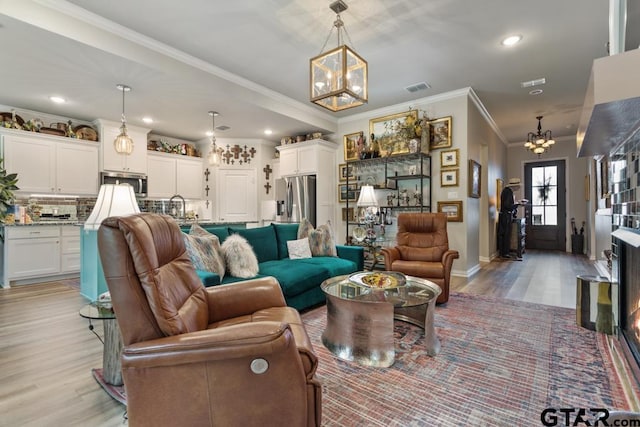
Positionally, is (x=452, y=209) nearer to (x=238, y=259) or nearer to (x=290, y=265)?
(x=290, y=265)

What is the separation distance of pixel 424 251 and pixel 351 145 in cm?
285

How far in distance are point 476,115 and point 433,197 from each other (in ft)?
5.39

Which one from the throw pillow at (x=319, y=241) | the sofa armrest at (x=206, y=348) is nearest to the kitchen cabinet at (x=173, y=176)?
the throw pillow at (x=319, y=241)

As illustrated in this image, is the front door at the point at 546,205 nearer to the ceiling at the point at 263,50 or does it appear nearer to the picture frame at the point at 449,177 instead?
the ceiling at the point at 263,50

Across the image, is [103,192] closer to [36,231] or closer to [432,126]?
[36,231]

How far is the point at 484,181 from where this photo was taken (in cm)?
596

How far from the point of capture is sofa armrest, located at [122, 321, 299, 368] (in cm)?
103

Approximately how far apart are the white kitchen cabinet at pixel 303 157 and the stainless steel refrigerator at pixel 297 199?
142 millimetres

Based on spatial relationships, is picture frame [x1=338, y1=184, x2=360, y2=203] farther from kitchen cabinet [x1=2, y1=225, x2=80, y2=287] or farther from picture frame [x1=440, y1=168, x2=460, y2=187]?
kitchen cabinet [x1=2, y1=225, x2=80, y2=287]

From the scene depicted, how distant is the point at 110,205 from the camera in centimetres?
183

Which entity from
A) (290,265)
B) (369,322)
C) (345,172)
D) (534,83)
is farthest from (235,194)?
(534,83)

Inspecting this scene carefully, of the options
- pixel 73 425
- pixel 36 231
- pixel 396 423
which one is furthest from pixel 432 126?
pixel 36 231

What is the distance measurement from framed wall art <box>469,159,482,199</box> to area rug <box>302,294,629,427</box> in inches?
99.2

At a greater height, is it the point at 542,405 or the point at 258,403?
the point at 258,403
